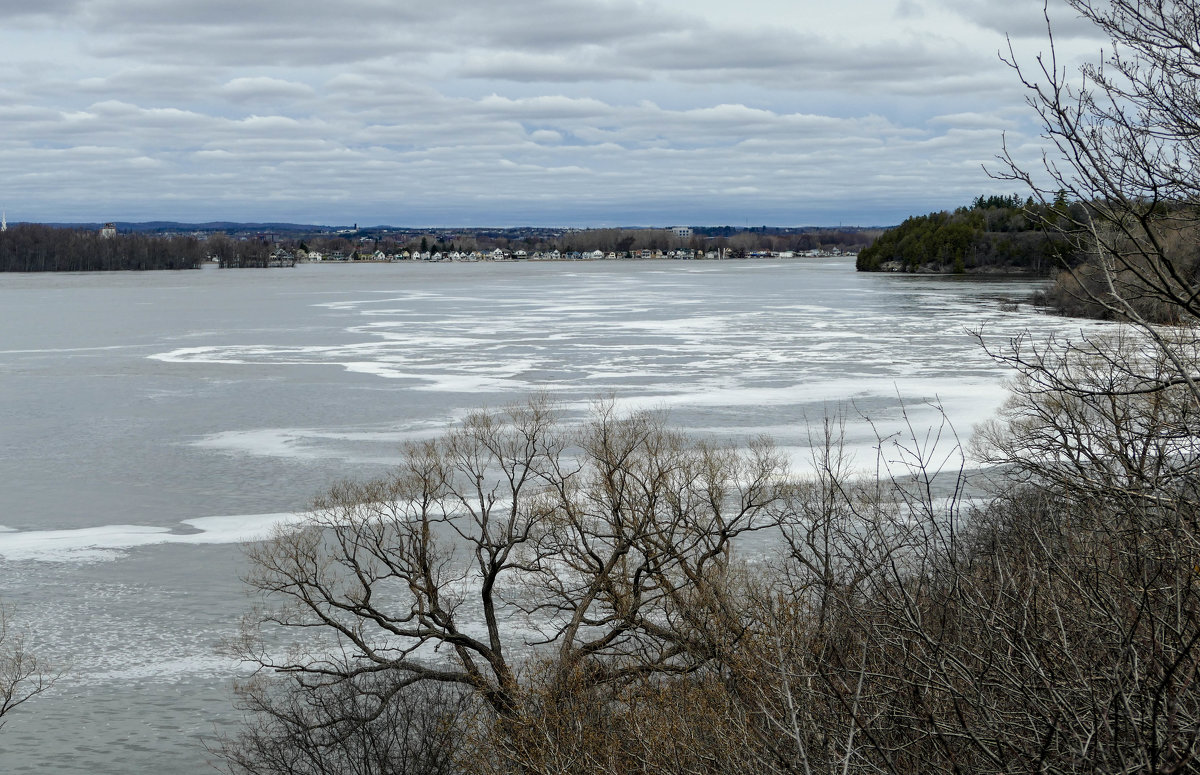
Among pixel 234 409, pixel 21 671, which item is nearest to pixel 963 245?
pixel 234 409

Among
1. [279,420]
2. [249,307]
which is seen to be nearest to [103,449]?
[279,420]

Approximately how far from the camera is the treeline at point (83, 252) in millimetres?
142125

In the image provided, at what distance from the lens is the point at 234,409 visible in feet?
94.7

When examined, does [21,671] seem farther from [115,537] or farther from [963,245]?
[963,245]

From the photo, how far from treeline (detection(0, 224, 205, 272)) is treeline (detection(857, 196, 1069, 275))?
8719cm

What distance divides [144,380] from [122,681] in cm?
2298

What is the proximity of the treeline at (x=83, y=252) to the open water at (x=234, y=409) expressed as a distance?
3217 inches

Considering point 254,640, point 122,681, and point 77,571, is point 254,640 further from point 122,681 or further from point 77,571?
point 77,571

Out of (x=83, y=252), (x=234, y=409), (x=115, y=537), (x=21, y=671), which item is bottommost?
(x=21, y=671)

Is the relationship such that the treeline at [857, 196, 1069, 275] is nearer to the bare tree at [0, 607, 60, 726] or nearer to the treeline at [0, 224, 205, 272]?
the treeline at [0, 224, 205, 272]

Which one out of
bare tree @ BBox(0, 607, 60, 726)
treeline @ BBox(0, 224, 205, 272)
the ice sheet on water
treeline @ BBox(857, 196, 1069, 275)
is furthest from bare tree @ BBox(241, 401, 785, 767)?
treeline @ BBox(0, 224, 205, 272)

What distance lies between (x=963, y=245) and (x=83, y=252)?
100 metres

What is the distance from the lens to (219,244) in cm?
16938

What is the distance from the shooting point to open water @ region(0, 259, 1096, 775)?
13523 millimetres
